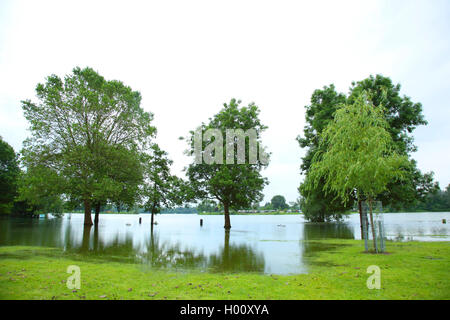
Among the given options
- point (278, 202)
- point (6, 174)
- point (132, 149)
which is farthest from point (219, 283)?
point (278, 202)

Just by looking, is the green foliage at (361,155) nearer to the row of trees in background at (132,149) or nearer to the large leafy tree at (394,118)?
the row of trees in background at (132,149)

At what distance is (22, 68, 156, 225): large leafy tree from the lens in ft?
95.3

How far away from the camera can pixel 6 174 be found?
1991 inches

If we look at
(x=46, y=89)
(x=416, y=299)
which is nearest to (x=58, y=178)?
(x=46, y=89)

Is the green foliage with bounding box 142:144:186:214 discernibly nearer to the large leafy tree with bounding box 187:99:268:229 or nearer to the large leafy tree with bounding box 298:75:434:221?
the large leafy tree with bounding box 187:99:268:229

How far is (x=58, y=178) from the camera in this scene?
94.0ft

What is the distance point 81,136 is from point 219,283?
2855 centimetres

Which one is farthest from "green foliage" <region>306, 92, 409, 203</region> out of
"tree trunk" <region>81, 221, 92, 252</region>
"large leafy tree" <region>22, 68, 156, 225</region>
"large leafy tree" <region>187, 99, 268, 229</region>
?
"large leafy tree" <region>22, 68, 156, 225</region>

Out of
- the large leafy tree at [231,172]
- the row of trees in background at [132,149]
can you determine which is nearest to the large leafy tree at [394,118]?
the row of trees in background at [132,149]

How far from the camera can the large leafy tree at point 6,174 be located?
5116 centimetres

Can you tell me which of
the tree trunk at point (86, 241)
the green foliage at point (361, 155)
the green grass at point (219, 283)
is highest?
the green foliage at point (361, 155)

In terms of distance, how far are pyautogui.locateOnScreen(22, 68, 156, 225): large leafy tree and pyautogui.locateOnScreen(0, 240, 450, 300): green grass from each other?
19566 mm

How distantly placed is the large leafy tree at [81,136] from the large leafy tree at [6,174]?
27.2 m
